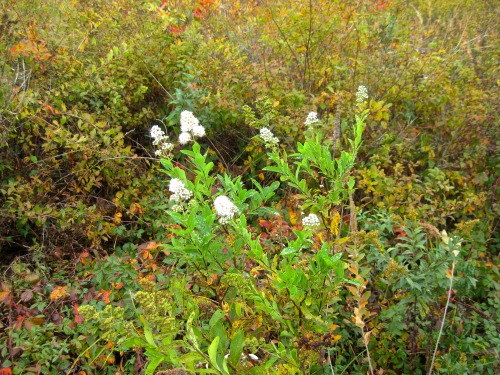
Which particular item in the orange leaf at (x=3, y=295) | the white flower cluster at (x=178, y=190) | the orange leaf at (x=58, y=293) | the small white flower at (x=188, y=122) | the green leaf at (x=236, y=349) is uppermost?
the small white flower at (x=188, y=122)

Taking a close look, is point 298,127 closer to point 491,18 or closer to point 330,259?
point 330,259

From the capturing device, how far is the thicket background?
8.68 ft

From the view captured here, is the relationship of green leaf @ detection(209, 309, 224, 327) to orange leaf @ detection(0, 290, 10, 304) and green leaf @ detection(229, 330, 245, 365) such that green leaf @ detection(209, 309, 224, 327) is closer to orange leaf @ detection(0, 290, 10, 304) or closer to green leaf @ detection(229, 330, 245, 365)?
green leaf @ detection(229, 330, 245, 365)

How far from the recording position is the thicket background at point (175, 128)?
264cm

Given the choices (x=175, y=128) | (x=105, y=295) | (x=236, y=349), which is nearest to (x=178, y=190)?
(x=236, y=349)

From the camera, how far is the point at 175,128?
344 cm

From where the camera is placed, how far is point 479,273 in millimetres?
2744

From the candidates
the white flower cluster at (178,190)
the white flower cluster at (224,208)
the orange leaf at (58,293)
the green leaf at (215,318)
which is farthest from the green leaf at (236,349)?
the orange leaf at (58,293)

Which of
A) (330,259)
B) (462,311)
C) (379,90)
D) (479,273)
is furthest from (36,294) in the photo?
(379,90)

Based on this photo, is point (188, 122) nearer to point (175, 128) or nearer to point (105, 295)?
point (105, 295)

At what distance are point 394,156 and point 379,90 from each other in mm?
631

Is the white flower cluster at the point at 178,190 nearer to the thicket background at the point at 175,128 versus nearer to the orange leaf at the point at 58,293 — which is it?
the thicket background at the point at 175,128

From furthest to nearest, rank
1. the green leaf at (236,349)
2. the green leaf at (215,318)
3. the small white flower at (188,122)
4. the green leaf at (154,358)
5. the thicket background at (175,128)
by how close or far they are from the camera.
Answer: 1. the thicket background at (175,128)
2. the small white flower at (188,122)
3. the green leaf at (215,318)
4. the green leaf at (236,349)
5. the green leaf at (154,358)

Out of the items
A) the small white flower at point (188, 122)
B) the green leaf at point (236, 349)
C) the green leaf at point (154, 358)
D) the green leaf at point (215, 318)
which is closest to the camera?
the green leaf at point (154, 358)
